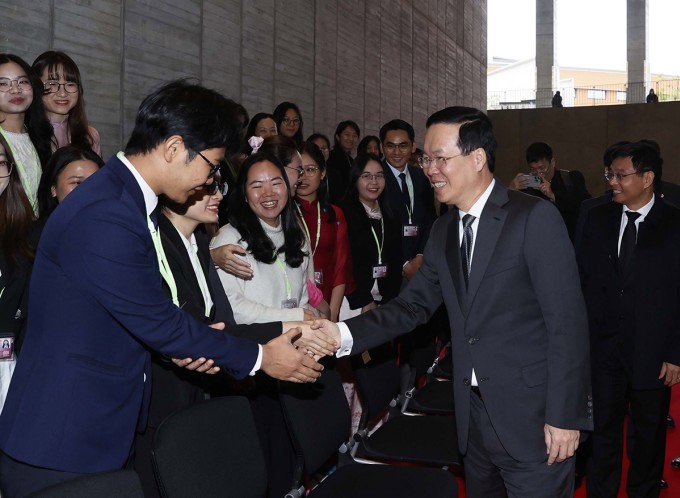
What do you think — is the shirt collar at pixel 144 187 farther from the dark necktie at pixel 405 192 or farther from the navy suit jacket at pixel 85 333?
the dark necktie at pixel 405 192

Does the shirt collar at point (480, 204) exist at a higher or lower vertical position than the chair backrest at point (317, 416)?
higher

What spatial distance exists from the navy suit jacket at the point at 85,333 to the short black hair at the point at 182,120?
116 millimetres

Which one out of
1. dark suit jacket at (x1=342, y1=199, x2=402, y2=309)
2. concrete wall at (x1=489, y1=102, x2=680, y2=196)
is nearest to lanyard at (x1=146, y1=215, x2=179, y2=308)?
dark suit jacket at (x1=342, y1=199, x2=402, y2=309)

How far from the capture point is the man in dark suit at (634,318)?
113 inches

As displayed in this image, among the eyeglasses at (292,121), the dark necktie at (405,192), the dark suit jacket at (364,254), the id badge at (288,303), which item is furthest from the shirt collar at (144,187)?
the eyeglasses at (292,121)

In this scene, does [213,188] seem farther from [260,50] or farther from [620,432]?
[260,50]

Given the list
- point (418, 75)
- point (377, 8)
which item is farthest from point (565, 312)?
point (418, 75)

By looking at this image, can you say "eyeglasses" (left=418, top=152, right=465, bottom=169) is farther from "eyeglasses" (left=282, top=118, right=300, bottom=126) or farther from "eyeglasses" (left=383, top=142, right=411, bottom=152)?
"eyeglasses" (left=282, top=118, right=300, bottom=126)

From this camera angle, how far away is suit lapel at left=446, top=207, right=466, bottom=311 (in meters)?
1.99

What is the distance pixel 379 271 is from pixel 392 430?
1.25m

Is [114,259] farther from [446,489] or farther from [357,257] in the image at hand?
[357,257]

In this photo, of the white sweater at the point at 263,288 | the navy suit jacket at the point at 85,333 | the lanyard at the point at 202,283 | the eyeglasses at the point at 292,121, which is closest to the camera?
the navy suit jacket at the point at 85,333

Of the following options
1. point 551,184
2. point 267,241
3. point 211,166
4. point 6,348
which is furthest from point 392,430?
point 551,184

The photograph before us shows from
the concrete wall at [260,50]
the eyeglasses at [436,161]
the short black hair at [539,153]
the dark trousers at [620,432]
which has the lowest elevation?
the dark trousers at [620,432]
